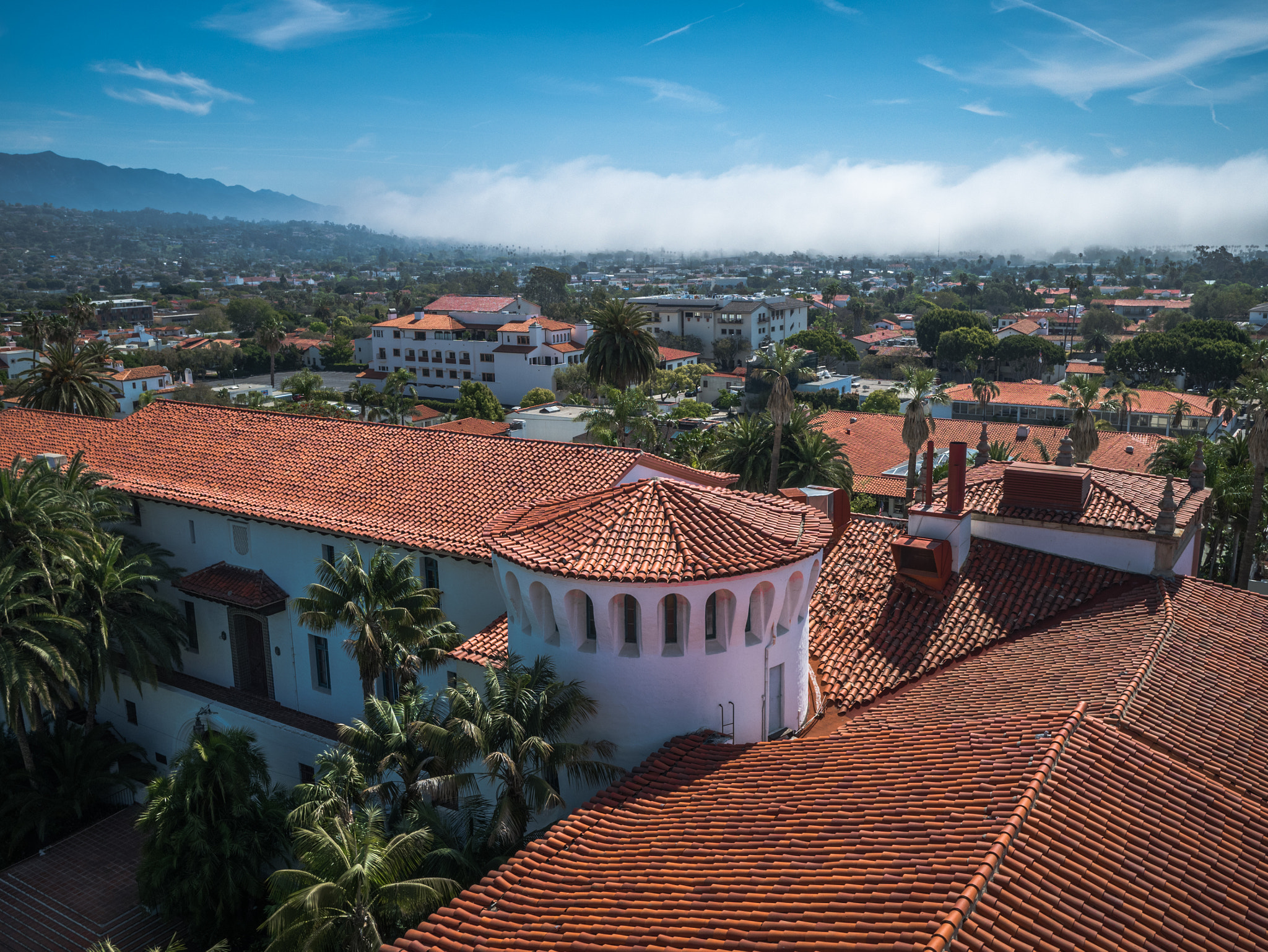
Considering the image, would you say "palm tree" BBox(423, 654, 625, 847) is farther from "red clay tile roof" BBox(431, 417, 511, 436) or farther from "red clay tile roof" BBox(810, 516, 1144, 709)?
"red clay tile roof" BBox(431, 417, 511, 436)

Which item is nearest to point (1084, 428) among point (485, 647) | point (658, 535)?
point (658, 535)

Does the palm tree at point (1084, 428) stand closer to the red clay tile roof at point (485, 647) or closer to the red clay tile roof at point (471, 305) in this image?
the red clay tile roof at point (485, 647)

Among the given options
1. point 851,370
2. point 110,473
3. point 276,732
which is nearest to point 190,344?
point 851,370

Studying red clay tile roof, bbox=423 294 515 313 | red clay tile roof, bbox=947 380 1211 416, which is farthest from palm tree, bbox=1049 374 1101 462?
red clay tile roof, bbox=423 294 515 313

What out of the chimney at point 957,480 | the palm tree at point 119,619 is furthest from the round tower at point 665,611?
the palm tree at point 119,619

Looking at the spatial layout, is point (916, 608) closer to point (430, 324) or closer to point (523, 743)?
point (523, 743)

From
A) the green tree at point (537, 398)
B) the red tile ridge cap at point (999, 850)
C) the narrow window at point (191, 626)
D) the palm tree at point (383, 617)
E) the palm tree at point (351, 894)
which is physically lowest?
the green tree at point (537, 398)

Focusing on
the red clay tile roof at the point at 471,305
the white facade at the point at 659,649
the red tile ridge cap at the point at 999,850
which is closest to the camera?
the red tile ridge cap at the point at 999,850
